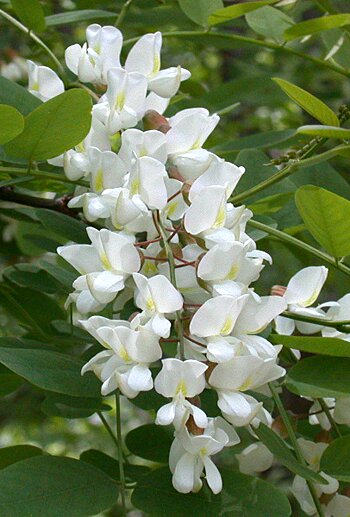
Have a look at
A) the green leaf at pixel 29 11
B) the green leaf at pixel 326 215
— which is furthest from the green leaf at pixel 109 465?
the green leaf at pixel 29 11

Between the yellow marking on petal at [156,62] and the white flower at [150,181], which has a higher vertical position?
the yellow marking on petal at [156,62]

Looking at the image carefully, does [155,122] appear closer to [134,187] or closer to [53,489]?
[134,187]

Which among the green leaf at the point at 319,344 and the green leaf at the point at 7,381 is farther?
the green leaf at the point at 7,381

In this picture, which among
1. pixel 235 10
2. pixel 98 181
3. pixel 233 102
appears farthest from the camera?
pixel 233 102

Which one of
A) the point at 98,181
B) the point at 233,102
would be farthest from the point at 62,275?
the point at 233,102

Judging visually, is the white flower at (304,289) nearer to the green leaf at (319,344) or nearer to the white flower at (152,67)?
the green leaf at (319,344)
